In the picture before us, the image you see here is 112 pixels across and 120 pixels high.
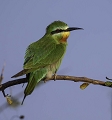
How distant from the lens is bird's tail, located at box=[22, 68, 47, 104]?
175 cm

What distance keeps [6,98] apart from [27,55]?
92 cm

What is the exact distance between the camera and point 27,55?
7.08ft

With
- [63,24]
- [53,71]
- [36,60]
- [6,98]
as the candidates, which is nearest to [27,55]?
[36,60]

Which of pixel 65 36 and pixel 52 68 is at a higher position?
pixel 65 36

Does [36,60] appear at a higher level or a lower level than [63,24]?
lower

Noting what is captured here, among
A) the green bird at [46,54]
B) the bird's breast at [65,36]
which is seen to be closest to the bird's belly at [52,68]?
the green bird at [46,54]

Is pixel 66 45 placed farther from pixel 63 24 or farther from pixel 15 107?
pixel 15 107

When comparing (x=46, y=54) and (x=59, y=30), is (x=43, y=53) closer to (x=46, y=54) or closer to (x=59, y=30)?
(x=46, y=54)

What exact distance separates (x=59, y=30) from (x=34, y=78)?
0.70 m

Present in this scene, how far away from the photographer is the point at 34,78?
1957 millimetres

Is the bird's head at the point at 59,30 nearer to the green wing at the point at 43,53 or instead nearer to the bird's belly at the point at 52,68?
the green wing at the point at 43,53

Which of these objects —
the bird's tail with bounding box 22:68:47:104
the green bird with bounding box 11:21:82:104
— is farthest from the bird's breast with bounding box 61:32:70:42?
the bird's tail with bounding box 22:68:47:104

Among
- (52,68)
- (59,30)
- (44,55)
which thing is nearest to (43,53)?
(44,55)

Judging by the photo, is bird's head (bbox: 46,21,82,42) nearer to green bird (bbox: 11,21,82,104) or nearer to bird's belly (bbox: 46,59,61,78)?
green bird (bbox: 11,21,82,104)
